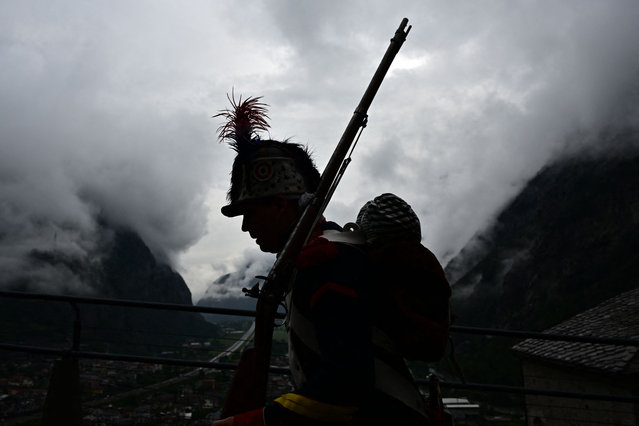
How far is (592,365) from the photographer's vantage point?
16016 millimetres

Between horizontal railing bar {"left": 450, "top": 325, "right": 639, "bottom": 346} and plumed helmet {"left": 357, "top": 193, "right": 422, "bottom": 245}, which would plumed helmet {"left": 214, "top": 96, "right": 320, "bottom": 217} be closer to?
plumed helmet {"left": 357, "top": 193, "right": 422, "bottom": 245}

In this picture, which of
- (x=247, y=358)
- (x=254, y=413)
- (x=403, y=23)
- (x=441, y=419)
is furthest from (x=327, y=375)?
(x=403, y=23)

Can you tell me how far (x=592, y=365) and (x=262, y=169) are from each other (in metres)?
18.0

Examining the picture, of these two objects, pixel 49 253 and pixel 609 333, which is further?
pixel 49 253

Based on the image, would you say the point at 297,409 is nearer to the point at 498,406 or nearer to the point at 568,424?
the point at 568,424

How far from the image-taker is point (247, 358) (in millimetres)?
1830

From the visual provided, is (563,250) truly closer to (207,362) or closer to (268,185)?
(207,362)

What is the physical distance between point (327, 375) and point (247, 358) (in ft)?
1.52

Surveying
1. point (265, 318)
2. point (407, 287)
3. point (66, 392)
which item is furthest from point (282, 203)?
point (66, 392)

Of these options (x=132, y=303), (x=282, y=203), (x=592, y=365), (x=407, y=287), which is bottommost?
(x=592, y=365)

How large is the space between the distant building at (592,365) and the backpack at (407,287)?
1264 cm

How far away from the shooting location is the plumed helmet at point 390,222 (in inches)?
69.9

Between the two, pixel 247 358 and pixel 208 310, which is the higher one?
pixel 208 310

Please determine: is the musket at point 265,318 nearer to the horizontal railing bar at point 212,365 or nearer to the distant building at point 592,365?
the horizontal railing bar at point 212,365
